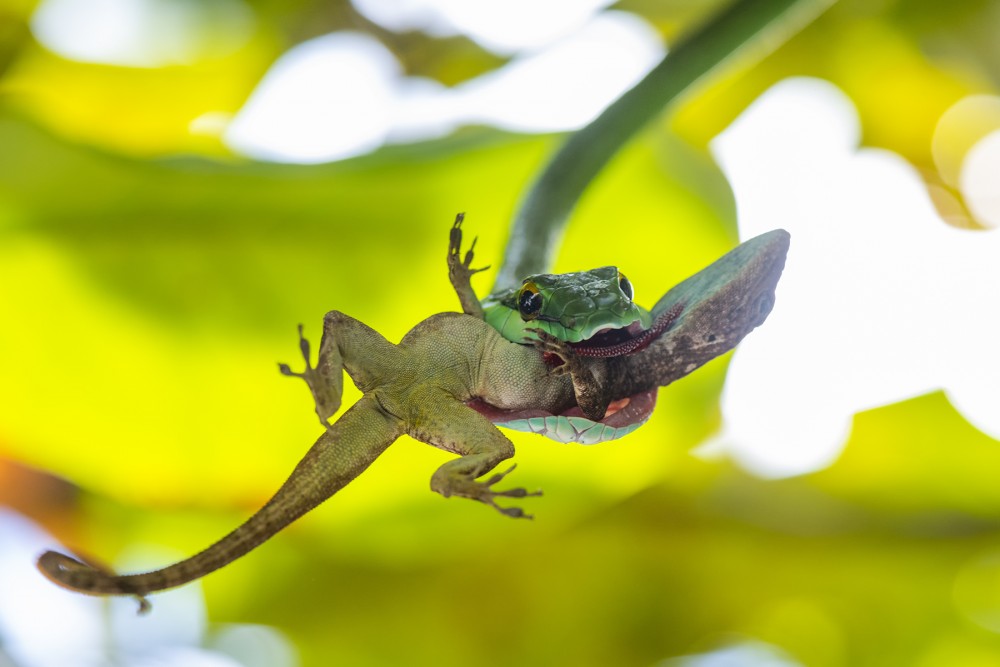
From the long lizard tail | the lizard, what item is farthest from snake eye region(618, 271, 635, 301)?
the long lizard tail

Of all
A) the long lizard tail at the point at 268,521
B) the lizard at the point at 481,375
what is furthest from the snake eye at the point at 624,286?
the long lizard tail at the point at 268,521

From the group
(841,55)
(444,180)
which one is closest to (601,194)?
(444,180)

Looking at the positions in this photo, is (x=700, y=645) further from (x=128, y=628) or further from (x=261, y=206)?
(x=261, y=206)

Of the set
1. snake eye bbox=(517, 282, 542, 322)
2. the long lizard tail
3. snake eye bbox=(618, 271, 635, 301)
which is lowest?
the long lizard tail

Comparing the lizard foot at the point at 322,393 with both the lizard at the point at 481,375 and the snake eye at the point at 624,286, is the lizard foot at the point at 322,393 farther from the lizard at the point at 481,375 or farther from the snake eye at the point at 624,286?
the snake eye at the point at 624,286

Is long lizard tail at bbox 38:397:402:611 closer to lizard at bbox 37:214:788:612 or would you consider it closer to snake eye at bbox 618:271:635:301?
lizard at bbox 37:214:788:612

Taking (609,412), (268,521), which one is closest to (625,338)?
(609,412)

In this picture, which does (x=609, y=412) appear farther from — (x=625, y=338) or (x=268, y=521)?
(x=268, y=521)
